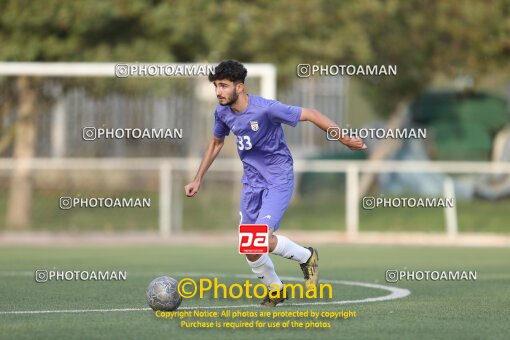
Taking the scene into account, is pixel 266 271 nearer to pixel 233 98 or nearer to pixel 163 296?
pixel 163 296

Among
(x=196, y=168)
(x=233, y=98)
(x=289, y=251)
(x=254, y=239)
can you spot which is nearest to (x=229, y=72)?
(x=233, y=98)

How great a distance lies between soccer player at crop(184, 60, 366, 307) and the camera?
9844 mm

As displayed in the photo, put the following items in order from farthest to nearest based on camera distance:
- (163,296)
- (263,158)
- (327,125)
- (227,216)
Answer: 1. (227,216)
2. (263,158)
3. (327,125)
4. (163,296)

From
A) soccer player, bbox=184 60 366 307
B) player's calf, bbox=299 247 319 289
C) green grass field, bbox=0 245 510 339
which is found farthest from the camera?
player's calf, bbox=299 247 319 289

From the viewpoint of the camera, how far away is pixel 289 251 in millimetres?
10078

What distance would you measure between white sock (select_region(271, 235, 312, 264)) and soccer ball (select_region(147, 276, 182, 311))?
107 cm

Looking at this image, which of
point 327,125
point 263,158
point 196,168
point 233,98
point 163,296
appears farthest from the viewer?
point 196,168

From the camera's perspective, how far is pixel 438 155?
1361 inches

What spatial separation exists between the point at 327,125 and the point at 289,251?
4.02ft

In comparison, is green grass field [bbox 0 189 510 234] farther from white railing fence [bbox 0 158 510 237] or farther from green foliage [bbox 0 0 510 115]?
green foliage [bbox 0 0 510 115]

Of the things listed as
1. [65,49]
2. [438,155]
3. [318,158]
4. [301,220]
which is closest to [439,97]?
[438,155]

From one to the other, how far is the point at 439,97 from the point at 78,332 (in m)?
28.3

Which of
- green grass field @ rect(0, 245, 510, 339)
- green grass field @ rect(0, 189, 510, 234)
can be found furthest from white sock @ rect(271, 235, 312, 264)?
green grass field @ rect(0, 189, 510, 234)

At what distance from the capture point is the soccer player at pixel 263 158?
984cm
